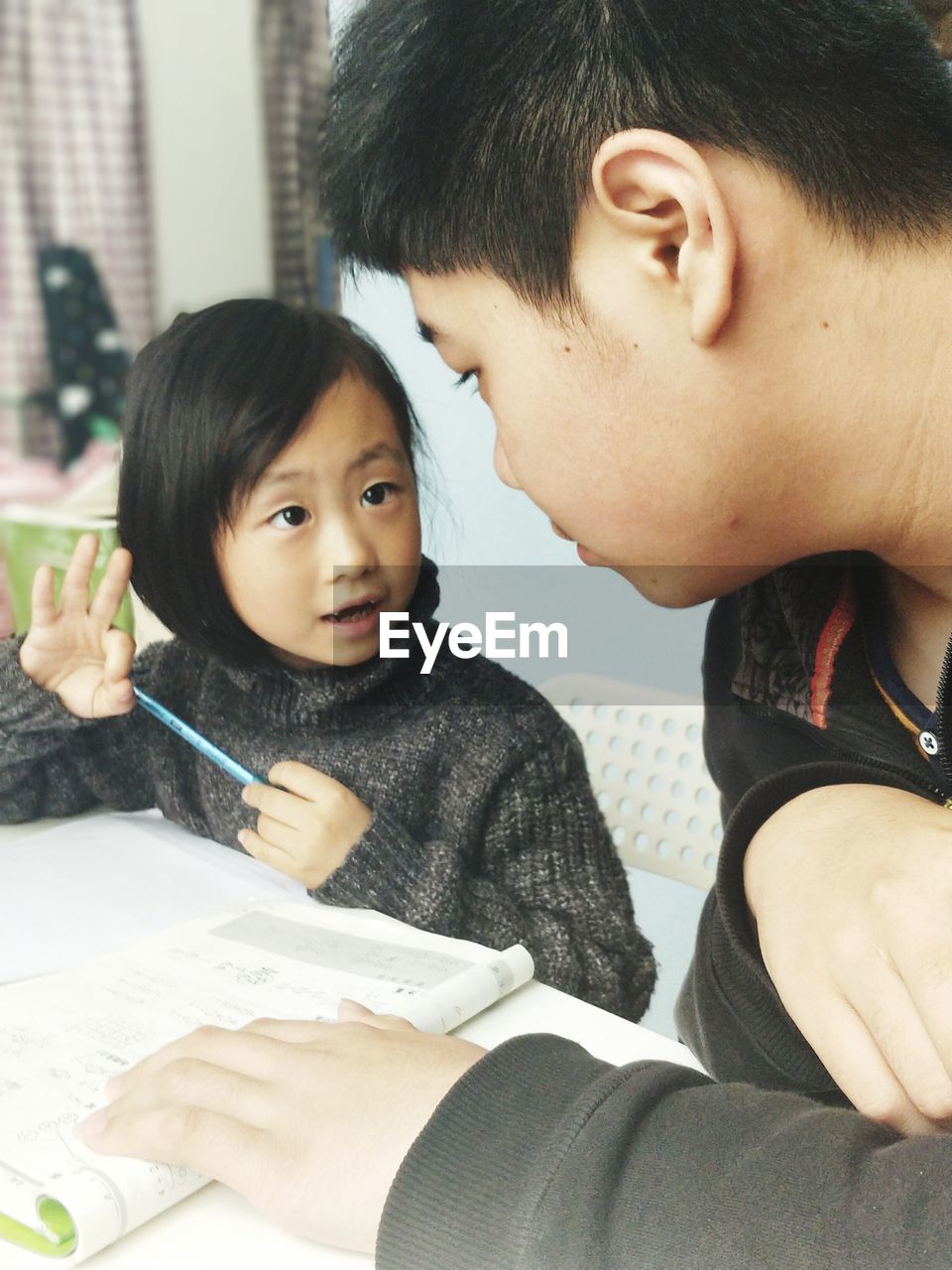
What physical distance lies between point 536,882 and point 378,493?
0.17 meters

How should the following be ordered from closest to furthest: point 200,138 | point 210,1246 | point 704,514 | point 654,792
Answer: point 200,138 → point 210,1246 → point 704,514 → point 654,792

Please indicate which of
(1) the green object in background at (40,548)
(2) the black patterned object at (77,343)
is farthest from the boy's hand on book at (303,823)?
(2) the black patterned object at (77,343)

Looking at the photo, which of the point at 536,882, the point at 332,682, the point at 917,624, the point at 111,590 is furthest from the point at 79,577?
the point at 917,624

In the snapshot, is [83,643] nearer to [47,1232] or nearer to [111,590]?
[111,590]

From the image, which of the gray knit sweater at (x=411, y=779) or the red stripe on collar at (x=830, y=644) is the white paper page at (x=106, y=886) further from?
the red stripe on collar at (x=830, y=644)

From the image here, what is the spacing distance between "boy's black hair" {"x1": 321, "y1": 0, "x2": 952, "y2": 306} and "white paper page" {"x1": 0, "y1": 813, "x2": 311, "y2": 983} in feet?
0.76

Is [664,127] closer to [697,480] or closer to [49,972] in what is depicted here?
[697,480]

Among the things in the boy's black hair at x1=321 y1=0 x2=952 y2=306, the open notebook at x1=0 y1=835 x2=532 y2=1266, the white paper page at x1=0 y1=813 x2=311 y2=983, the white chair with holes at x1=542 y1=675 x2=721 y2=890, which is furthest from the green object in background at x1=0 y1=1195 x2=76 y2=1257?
the white chair with holes at x1=542 y1=675 x2=721 y2=890

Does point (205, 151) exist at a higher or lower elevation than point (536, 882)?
higher

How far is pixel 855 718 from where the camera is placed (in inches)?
15.2

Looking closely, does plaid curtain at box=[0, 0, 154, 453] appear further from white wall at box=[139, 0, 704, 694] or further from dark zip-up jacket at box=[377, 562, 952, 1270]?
dark zip-up jacket at box=[377, 562, 952, 1270]

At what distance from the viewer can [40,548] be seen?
0.41 meters

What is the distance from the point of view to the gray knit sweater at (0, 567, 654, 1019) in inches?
16.4

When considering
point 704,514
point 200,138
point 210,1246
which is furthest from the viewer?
point 704,514
